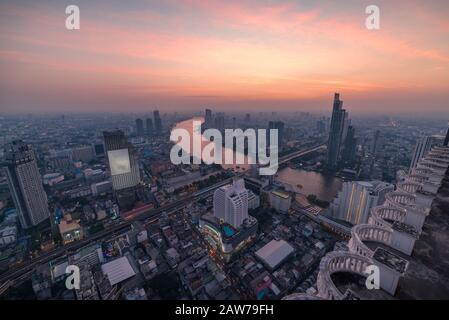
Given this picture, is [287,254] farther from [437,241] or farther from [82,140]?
[82,140]

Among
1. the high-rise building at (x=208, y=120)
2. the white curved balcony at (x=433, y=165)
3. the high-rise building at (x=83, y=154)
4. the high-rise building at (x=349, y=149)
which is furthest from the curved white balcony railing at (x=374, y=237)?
the high-rise building at (x=208, y=120)

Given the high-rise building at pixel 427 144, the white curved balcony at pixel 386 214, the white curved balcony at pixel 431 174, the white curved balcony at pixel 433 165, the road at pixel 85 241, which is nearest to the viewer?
the white curved balcony at pixel 386 214

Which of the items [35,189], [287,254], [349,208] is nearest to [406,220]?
[287,254]

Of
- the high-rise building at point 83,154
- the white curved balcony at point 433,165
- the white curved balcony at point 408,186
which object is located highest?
the white curved balcony at point 433,165

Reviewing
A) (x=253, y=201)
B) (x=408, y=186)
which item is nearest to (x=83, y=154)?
(x=253, y=201)

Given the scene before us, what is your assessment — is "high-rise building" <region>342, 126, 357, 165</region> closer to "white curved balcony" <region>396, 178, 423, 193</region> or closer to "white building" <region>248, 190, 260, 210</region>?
"white building" <region>248, 190, 260, 210</region>

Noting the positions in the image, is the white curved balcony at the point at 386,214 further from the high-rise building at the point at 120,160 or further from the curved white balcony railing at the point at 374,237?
the high-rise building at the point at 120,160

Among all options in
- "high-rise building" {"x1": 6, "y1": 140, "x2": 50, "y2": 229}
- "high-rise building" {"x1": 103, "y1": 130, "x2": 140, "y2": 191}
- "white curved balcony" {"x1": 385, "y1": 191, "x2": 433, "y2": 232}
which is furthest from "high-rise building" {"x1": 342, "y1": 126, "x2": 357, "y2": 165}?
"high-rise building" {"x1": 6, "y1": 140, "x2": 50, "y2": 229}
